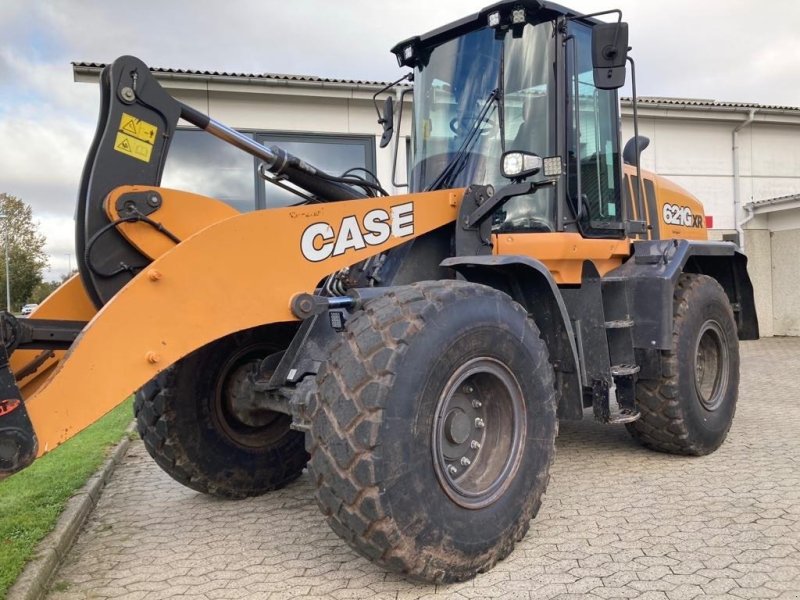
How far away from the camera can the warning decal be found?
10.1 feet

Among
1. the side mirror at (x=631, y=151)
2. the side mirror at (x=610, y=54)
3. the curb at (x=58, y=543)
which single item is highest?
the side mirror at (x=610, y=54)

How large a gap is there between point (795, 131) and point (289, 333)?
568 inches

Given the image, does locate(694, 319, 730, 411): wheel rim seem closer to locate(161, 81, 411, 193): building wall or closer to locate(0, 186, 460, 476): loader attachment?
locate(0, 186, 460, 476): loader attachment

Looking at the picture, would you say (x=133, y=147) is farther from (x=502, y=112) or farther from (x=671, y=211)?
(x=671, y=211)

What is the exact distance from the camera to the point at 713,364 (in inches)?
221

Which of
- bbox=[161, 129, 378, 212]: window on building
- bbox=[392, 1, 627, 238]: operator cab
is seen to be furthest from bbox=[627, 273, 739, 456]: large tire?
bbox=[161, 129, 378, 212]: window on building

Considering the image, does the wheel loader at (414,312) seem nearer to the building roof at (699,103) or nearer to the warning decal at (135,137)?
the warning decal at (135,137)

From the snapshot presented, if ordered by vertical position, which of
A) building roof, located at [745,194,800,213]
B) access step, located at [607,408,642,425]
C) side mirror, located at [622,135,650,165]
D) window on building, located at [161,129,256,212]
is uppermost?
window on building, located at [161,129,256,212]

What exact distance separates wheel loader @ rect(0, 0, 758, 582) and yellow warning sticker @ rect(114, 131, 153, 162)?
1 centimetres

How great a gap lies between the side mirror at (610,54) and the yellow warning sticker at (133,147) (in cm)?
248

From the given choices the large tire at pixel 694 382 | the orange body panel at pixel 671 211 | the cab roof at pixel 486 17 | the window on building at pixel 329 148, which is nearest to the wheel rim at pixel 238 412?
the cab roof at pixel 486 17

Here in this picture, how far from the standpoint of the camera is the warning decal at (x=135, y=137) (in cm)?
309

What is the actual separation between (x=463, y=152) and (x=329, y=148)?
691 cm

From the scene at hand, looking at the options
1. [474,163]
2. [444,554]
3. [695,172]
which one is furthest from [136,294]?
[695,172]
